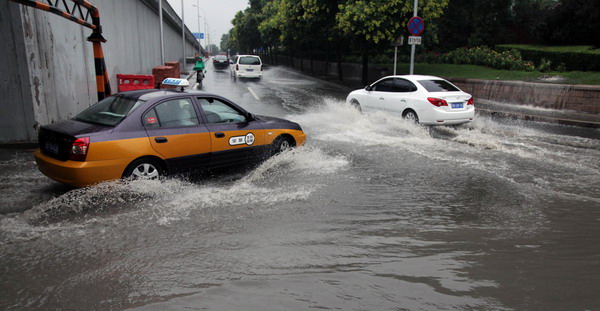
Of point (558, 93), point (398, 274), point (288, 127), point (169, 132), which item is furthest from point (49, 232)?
point (558, 93)

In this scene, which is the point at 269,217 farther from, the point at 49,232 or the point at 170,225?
the point at 49,232

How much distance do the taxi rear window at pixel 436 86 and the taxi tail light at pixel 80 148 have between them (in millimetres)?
8658

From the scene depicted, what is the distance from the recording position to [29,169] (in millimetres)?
7363

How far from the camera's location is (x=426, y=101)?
443 inches

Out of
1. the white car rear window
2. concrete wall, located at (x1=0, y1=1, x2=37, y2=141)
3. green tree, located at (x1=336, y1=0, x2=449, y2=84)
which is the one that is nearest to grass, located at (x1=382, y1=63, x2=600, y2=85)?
green tree, located at (x1=336, y1=0, x2=449, y2=84)

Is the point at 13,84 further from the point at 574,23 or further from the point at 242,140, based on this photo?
the point at 574,23

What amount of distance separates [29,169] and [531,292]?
7.47 m

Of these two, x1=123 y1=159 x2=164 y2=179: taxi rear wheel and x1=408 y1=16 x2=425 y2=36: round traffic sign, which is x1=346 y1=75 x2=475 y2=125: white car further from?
x1=123 y1=159 x2=164 y2=179: taxi rear wheel

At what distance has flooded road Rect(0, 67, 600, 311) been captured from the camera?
3.65 metres

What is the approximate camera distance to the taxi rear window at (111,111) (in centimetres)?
602

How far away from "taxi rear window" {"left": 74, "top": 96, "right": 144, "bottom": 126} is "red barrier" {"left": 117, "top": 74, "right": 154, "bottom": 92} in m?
9.59

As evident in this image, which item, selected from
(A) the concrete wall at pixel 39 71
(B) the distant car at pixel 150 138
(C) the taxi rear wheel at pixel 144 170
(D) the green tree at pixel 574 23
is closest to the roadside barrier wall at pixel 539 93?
(D) the green tree at pixel 574 23

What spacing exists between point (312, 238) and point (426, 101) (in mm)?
7539

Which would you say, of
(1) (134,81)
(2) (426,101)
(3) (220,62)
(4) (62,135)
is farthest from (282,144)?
(3) (220,62)
